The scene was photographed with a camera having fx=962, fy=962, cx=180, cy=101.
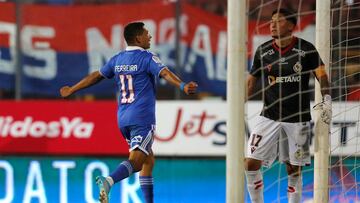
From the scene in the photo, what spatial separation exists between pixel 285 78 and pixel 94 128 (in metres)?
3.40

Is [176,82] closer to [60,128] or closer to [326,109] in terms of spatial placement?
[326,109]

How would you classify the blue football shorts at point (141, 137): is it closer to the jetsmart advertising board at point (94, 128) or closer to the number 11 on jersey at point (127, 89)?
the number 11 on jersey at point (127, 89)

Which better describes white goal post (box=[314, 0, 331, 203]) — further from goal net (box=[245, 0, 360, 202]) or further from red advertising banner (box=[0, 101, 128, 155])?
red advertising banner (box=[0, 101, 128, 155])

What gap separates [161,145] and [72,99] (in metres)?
1.14

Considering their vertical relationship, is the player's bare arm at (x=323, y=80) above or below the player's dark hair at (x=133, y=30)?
below

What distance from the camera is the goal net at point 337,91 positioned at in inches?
344

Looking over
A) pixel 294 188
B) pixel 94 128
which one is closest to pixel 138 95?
pixel 294 188

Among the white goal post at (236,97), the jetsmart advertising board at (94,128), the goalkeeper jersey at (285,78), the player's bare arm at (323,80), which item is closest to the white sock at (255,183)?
the goalkeeper jersey at (285,78)

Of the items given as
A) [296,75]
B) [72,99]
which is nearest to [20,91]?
[72,99]

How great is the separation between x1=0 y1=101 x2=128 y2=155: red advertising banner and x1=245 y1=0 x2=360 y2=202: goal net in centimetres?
166

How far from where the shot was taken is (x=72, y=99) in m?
10.7

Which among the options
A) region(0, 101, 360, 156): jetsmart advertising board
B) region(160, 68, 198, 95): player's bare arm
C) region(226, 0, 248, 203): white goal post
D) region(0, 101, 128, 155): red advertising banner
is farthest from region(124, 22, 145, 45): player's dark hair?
region(0, 101, 128, 155): red advertising banner

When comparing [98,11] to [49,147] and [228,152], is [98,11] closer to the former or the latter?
[49,147]

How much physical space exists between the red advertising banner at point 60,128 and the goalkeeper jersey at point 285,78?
3.09 m
